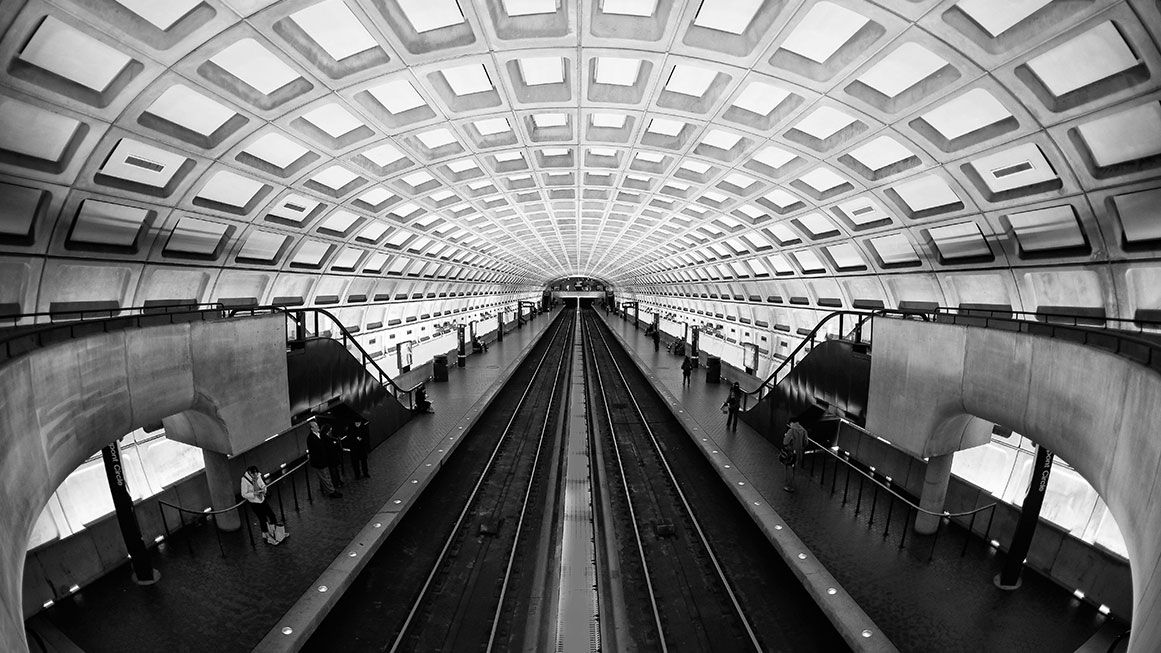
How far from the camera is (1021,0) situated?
4789 millimetres

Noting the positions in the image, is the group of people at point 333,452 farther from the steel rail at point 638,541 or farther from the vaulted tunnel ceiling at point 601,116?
the steel rail at point 638,541

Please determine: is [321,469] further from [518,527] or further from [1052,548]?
[1052,548]

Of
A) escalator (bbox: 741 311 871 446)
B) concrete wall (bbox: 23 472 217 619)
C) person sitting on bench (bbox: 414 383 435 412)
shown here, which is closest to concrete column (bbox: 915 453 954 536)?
escalator (bbox: 741 311 871 446)

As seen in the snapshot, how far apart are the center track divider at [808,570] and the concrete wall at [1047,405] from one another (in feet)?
7.97

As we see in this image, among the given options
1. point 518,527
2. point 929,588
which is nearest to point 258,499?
point 518,527

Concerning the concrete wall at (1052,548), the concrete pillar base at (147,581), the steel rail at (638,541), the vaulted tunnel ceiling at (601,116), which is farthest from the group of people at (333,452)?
the concrete wall at (1052,548)

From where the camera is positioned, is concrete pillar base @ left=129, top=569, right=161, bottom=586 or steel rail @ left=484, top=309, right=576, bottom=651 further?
concrete pillar base @ left=129, top=569, right=161, bottom=586

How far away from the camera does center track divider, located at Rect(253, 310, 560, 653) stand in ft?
15.5

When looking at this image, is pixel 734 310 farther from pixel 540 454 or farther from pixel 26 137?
pixel 26 137

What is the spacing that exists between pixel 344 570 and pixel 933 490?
9405 mm

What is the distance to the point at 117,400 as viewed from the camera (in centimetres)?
489

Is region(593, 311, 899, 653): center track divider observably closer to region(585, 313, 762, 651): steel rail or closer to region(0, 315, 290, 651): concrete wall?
region(585, 313, 762, 651): steel rail

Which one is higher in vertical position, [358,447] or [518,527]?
[358,447]

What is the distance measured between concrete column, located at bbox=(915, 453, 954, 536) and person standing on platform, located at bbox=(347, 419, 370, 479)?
33.8 feet
